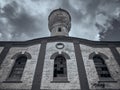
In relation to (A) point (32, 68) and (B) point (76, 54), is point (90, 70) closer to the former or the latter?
(B) point (76, 54)

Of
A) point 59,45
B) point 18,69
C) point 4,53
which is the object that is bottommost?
point 18,69

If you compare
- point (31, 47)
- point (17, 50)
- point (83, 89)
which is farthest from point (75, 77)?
point (17, 50)

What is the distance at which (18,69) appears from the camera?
10.1 metres

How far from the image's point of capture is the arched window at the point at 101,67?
9641 millimetres

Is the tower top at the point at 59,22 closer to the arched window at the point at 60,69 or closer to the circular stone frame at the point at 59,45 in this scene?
the circular stone frame at the point at 59,45

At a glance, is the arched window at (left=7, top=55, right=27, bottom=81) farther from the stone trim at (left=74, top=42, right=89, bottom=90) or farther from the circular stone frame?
the stone trim at (left=74, top=42, right=89, bottom=90)

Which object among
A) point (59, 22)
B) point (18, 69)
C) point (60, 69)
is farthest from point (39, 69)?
point (59, 22)

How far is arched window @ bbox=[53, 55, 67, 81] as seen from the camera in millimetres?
9218

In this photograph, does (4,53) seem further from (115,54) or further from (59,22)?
(115,54)

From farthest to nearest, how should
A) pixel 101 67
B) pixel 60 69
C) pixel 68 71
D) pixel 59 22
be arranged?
pixel 59 22
pixel 101 67
pixel 60 69
pixel 68 71

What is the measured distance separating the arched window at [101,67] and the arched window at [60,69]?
261 centimetres

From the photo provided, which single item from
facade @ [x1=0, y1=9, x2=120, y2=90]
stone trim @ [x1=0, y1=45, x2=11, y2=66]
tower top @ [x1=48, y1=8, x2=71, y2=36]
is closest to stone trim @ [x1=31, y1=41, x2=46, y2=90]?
facade @ [x1=0, y1=9, x2=120, y2=90]

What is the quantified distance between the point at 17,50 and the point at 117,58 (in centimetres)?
875

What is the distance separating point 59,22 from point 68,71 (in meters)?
9.78
